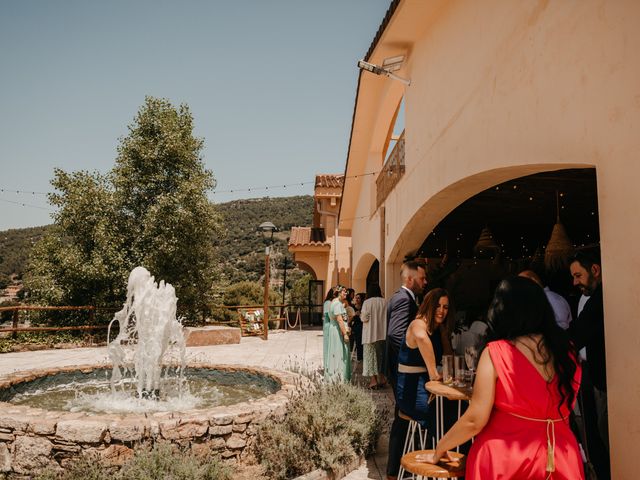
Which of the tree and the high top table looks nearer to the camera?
the high top table

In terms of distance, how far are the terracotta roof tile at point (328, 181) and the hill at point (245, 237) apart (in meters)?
15.3

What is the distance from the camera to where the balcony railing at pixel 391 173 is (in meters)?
8.45

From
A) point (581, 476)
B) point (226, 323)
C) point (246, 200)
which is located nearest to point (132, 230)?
point (226, 323)

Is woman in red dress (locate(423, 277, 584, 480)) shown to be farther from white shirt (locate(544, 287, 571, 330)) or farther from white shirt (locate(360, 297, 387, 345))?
white shirt (locate(360, 297, 387, 345))

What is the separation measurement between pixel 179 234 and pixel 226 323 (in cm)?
426

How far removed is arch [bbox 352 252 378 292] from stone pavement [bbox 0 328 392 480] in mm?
2213

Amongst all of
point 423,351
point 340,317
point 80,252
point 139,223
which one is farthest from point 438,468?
point 139,223

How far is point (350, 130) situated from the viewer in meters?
11.8

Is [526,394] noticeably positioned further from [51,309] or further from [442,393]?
[51,309]

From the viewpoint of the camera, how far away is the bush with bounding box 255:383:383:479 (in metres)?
4.35

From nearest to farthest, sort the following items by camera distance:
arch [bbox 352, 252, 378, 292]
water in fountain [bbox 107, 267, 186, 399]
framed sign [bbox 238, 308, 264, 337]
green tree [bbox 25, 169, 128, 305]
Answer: water in fountain [bbox 107, 267, 186, 399], arch [bbox 352, 252, 378, 292], green tree [bbox 25, 169, 128, 305], framed sign [bbox 238, 308, 264, 337]

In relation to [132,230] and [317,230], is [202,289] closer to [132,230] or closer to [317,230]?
[132,230]

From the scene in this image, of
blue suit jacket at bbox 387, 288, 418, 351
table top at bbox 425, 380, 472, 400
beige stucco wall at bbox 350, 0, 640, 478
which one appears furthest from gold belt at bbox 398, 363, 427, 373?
beige stucco wall at bbox 350, 0, 640, 478

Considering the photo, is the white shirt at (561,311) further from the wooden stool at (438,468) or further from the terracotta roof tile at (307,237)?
the terracotta roof tile at (307,237)
